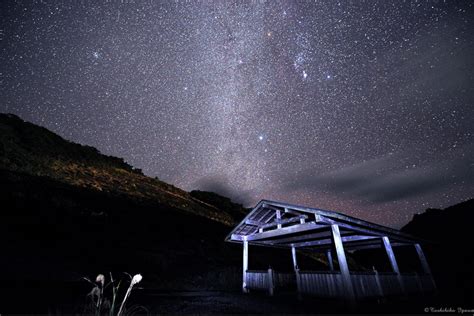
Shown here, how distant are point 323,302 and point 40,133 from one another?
129ft

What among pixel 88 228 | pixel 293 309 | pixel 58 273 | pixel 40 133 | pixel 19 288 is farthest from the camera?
pixel 40 133

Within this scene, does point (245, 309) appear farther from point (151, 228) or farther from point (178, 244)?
point (151, 228)

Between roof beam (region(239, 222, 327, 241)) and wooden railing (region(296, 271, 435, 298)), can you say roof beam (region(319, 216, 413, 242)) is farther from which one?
wooden railing (region(296, 271, 435, 298))

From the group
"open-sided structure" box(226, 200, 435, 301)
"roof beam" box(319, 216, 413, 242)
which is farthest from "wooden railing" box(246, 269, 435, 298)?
"roof beam" box(319, 216, 413, 242)

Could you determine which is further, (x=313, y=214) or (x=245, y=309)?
(x=313, y=214)

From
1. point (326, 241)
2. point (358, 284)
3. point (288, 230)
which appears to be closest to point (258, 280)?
point (288, 230)

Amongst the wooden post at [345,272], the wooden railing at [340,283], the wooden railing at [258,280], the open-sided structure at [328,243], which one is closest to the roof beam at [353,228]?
the open-sided structure at [328,243]

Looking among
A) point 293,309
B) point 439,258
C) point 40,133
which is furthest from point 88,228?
point 439,258

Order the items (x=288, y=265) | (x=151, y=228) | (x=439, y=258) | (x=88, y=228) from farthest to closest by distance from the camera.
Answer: (x=288, y=265)
(x=151, y=228)
(x=439, y=258)
(x=88, y=228)

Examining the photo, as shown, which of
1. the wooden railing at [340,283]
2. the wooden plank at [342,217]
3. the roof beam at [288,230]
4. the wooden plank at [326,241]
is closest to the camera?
the wooden plank at [342,217]

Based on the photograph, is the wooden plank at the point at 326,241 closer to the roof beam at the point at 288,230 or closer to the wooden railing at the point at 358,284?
the wooden railing at the point at 358,284

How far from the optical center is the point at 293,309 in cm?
827

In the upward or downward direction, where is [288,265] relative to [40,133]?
downward

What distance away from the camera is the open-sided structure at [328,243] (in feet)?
29.8
